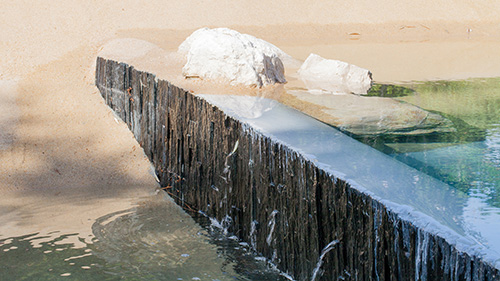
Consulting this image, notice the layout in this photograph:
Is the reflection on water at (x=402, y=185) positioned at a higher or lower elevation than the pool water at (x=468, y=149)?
higher

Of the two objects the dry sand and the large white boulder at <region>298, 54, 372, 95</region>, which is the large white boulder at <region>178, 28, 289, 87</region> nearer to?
the large white boulder at <region>298, 54, 372, 95</region>

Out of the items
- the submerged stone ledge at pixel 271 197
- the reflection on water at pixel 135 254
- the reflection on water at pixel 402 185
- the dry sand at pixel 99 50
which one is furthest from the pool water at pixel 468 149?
the reflection on water at pixel 135 254

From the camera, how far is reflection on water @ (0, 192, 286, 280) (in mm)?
3855

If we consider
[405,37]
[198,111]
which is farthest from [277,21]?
[198,111]

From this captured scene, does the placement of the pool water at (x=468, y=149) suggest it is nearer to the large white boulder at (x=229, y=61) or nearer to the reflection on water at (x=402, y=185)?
the reflection on water at (x=402, y=185)

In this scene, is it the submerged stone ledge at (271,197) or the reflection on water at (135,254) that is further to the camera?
the reflection on water at (135,254)

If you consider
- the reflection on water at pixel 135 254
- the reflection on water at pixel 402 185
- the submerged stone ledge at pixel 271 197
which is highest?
the reflection on water at pixel 402 185

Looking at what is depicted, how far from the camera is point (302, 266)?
142 inches

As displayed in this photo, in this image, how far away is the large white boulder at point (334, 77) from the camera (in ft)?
22.3

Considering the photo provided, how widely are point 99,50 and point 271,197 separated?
16.2ft

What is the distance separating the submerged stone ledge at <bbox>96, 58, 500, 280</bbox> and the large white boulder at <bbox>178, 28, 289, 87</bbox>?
858 mm

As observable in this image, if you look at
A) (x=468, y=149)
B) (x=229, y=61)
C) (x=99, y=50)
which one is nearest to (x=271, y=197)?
(x=468, y=149)

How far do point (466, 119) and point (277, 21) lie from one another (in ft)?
23.8

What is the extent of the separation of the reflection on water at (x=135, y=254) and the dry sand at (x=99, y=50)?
0.27 metres
